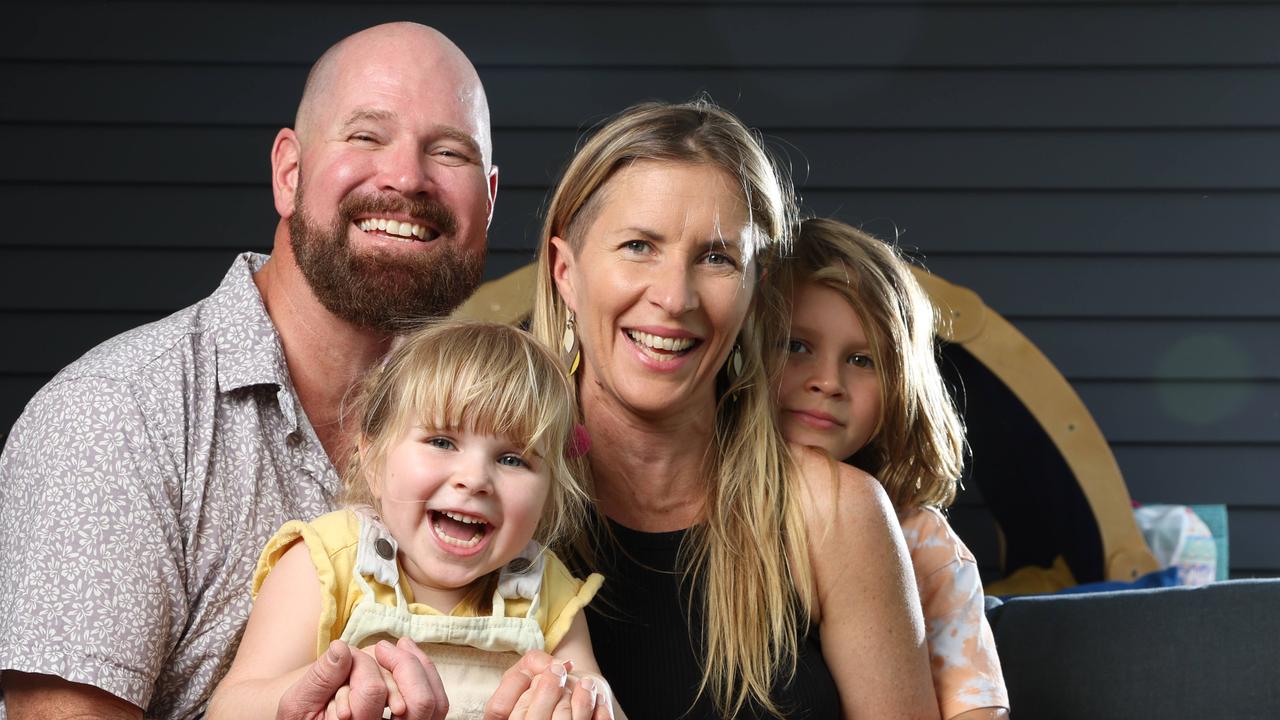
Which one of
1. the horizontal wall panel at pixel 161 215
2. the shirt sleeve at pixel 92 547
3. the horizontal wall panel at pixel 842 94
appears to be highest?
the horizontal wall panel at pixel 842 94

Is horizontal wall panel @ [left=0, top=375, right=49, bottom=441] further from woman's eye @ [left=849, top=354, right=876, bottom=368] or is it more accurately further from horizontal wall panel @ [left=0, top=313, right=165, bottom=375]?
woman's eye @ [left=849, top=354, right=876, bottom=368]

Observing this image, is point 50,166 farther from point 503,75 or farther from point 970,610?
point 970,610

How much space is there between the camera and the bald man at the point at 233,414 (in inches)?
71.3

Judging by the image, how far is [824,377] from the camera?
7.08 ft

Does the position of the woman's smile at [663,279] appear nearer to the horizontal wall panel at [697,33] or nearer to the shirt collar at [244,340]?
the shirt collar at [244,340]

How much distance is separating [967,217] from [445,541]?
3.40 meters

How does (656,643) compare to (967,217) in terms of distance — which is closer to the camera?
(656,643)

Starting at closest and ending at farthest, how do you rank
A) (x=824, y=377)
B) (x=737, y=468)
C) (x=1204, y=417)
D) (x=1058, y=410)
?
(x=737, y=468)
(x=824, y=377)
(x=1058, y=410)
(x=1204, y=417)

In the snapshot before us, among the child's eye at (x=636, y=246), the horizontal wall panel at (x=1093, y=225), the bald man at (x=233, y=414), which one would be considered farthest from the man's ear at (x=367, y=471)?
the horizontal wall panel at (x=1093, y=225)

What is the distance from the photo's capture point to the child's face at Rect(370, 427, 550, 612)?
63.4 inches

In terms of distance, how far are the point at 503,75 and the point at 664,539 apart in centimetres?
302

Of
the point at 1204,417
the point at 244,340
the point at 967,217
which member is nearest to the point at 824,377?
the point at 244,340

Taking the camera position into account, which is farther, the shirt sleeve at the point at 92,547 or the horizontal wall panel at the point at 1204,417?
the horizontal wall panel at the point at 1204,417

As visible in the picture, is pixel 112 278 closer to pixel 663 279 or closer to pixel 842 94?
pixel 842 94
